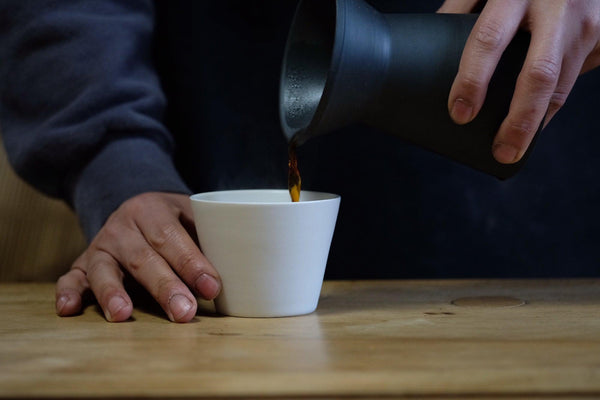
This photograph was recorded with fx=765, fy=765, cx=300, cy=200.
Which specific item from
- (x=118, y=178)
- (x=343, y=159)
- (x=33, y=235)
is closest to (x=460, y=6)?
(x=343, y=159)

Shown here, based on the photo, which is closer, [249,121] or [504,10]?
[504,10]

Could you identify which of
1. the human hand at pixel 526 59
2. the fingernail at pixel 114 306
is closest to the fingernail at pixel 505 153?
the human hand at pixel 526 59

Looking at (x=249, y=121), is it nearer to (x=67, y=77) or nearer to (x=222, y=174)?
(x=222, y=174)

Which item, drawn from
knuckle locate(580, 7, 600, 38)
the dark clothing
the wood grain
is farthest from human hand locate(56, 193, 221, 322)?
the wood grain

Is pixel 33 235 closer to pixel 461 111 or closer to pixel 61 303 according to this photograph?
pixel 61 303

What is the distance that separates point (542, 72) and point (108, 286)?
540 millimetres

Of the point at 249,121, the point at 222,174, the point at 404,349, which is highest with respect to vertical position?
the point at 404,349

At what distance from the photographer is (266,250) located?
83 centimetres

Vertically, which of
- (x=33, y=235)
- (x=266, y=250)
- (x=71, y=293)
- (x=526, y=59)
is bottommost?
(x=33, y=235)

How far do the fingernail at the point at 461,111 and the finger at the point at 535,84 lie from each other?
44 mm

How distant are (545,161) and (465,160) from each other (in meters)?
0.51

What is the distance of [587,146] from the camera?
135 cm

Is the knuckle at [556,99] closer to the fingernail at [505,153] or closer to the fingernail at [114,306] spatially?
the fingernail at [505,153]

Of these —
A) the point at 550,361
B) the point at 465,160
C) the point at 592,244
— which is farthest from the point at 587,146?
the point at 550,361
